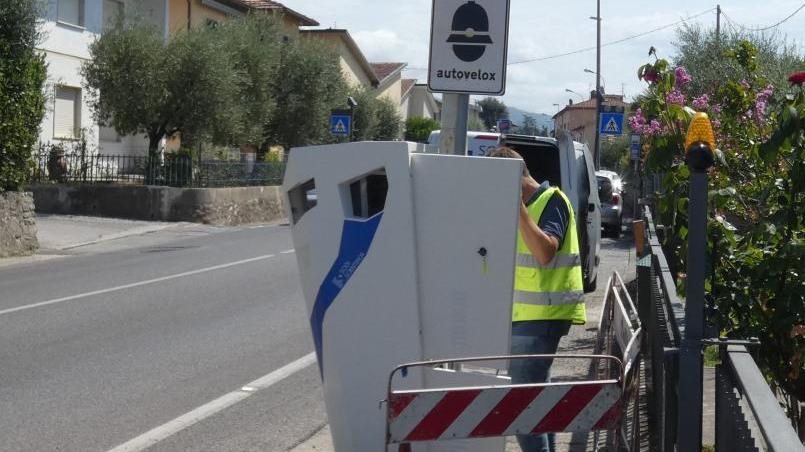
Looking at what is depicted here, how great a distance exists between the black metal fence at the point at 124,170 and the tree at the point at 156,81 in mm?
442

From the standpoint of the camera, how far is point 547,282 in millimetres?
5184

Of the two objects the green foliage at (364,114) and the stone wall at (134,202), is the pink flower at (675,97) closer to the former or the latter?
the stone wall at (134,202)

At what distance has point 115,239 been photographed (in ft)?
69.5

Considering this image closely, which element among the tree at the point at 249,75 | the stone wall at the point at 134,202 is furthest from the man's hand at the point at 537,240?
the tree at the point at 249,75

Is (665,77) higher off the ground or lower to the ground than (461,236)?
higher

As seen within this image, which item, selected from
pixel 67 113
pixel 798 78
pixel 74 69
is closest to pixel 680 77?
pixel 798 78

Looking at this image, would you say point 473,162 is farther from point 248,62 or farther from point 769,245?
point 248,62

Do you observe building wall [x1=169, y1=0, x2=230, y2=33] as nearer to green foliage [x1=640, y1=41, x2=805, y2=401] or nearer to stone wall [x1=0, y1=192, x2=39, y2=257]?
stone wall [x1=0, y1=192, x2=39, y2=257]

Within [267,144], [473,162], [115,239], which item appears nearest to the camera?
[473,162]

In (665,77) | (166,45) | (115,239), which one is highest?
(166,45)

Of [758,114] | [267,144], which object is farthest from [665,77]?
[267,144]

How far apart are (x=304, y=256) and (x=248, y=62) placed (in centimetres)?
2695

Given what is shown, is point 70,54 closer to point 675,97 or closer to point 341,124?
point 341,124

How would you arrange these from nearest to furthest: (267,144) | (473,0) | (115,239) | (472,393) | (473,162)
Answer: (472,393), (473,162), (473,0), (115,239), (267,144)
